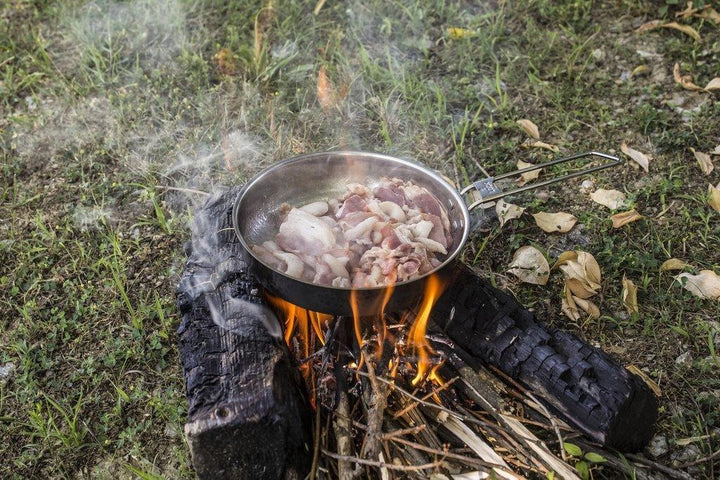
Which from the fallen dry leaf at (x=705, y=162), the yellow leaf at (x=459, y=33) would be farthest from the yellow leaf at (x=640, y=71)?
the yellow leaf at (x=459, y=33)

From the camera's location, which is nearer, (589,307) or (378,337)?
(378,337)

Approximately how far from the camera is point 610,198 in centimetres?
403

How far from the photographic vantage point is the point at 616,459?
2627 millimetres

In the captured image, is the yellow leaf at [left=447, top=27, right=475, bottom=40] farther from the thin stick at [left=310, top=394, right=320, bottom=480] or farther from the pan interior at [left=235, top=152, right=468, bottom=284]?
the thin stick at [left=310, top=394, right=320, bottom=480]

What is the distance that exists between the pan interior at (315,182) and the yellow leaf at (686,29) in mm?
3237

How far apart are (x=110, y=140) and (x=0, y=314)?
5.02 ft

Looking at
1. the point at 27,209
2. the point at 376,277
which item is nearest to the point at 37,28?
the point at 27,209

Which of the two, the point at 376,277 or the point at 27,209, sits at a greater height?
the point at 376,277

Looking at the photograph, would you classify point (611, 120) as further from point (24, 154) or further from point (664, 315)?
point (24, 154)

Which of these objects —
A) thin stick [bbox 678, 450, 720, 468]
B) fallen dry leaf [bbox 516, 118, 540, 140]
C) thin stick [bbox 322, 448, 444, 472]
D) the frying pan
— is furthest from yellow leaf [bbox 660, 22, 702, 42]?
thin stick [bbox 322, 448, 444, 472]

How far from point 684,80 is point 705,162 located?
3.02 ft

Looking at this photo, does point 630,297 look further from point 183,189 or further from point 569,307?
point 183,189

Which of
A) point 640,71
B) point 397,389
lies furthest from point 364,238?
point 640,71

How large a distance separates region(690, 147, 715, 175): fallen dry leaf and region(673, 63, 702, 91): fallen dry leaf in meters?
0.75
